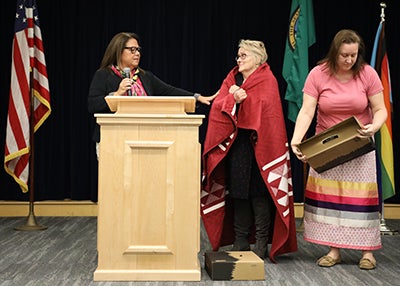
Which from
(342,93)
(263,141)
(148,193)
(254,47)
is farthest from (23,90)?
(342,93)

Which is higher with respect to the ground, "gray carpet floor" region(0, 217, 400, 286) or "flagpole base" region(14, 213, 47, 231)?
"gray carpet floor" region(0, 217, 400, 286)

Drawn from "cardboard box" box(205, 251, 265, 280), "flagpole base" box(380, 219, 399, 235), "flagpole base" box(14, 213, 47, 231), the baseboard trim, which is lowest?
the baseboard trim

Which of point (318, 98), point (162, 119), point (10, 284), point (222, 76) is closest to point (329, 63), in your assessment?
point (318, 98)

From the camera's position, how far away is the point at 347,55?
3.84m

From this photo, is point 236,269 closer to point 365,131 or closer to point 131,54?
point 365,131

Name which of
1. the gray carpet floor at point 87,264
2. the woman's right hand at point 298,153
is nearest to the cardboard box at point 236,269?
the gray carpet floor at point 87,264

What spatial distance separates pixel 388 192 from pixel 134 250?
2.93 meters

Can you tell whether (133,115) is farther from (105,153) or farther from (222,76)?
(222,76)

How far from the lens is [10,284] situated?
134 inches

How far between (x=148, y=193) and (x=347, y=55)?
1372 mm

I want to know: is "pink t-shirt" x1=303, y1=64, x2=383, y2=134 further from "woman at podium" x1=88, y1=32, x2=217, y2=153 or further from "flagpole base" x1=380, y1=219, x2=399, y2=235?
"flagpole base" x1=380, y1=219, x2=399, y2=235

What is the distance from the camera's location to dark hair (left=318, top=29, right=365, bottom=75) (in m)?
3.81

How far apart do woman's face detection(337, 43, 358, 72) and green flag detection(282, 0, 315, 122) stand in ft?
6.43

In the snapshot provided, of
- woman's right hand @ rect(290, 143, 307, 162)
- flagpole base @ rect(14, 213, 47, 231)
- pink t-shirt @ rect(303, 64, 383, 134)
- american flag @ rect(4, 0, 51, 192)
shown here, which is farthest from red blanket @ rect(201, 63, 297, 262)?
american flag @ rect(4, 0, 51, 192)
